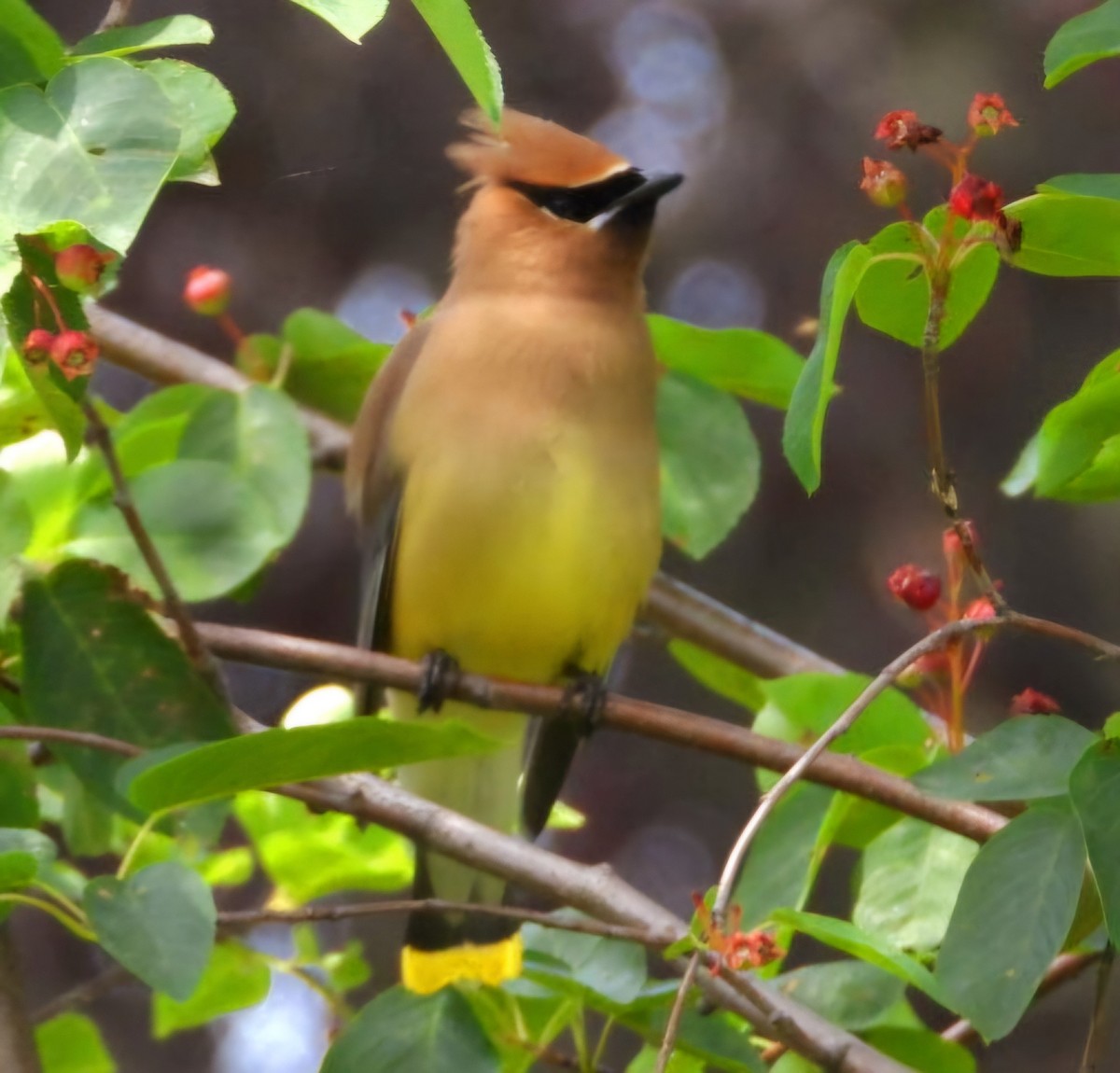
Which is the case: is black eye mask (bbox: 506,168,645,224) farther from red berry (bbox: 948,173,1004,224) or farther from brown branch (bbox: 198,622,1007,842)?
red berry (bbox: 948,173,1004,224)

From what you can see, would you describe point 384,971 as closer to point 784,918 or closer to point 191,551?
point 191,551

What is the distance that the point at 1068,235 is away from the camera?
1402 millimetres

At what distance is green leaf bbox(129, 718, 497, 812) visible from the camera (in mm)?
1335

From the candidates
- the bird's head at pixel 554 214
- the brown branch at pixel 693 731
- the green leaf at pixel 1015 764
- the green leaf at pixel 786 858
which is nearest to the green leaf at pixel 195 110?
the brown branch at pixel 693 731

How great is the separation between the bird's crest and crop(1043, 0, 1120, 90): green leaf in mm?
1481

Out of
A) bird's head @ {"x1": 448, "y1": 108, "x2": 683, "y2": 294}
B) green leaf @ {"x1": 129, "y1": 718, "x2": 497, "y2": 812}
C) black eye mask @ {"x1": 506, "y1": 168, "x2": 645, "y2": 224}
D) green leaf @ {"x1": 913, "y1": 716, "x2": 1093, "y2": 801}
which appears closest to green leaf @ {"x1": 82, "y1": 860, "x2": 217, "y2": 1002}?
green leaf @ {"x1": 129, "y1": 718, "x2": 497, "y2": 812}

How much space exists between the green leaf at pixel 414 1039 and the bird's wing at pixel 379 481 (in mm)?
1020

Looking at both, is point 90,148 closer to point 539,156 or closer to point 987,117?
point 987,117

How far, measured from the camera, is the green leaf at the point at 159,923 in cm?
127

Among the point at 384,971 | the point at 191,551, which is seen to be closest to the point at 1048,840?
the point at 191,551

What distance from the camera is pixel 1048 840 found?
1422 mm

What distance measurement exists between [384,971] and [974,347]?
1955 mm

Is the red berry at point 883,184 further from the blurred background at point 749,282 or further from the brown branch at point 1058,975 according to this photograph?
the blurred background at point 749,282

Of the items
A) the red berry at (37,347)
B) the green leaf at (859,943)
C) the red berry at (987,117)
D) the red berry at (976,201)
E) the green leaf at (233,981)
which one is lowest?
the green leaf at (233,981)
